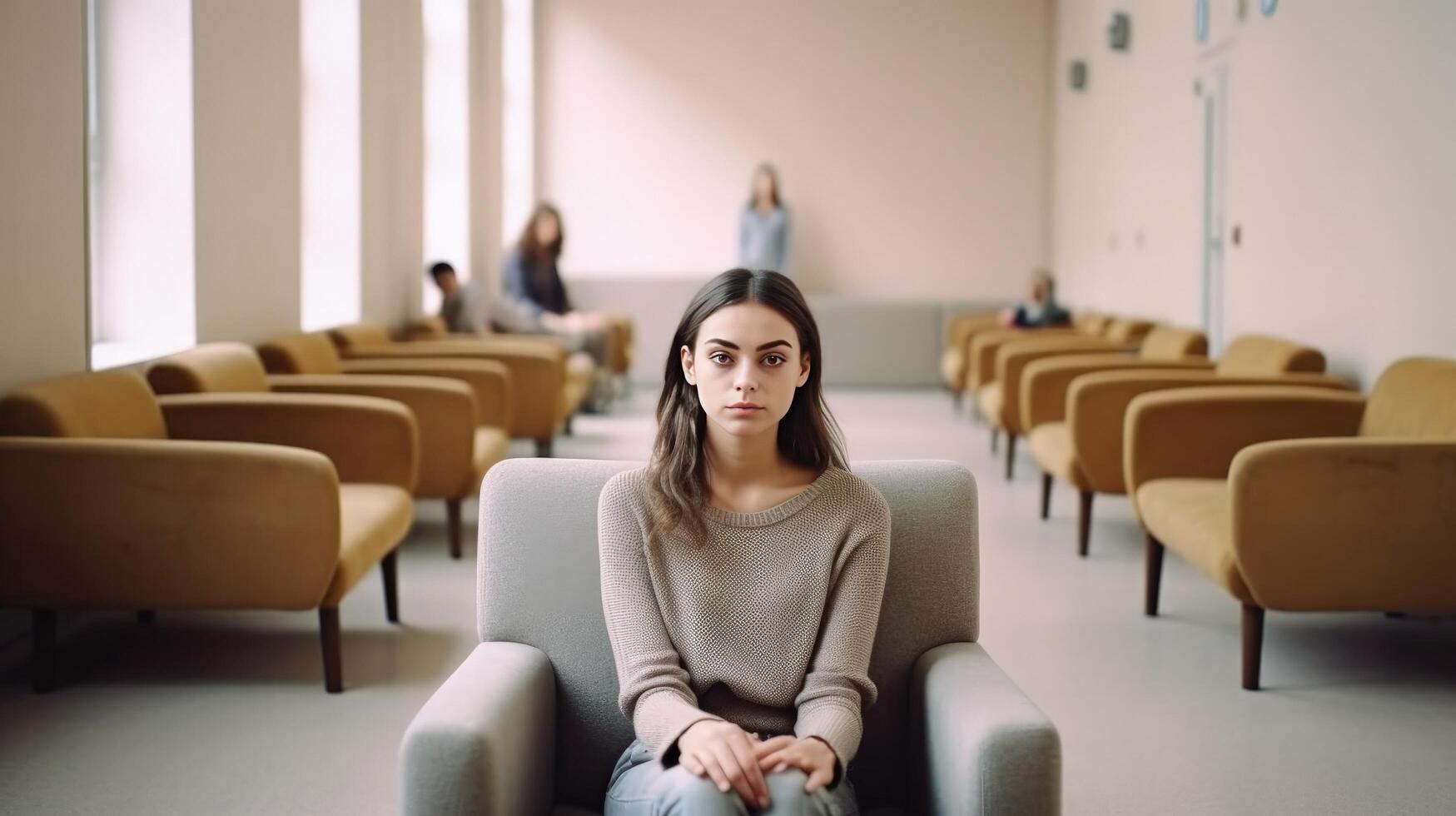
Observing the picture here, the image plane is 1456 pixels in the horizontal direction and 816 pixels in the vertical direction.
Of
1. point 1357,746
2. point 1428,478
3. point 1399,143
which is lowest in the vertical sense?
point 1357,746

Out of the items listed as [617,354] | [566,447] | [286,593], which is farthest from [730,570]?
[617,354]

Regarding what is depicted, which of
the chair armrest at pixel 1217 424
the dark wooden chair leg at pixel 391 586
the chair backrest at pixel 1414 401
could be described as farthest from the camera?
the chair armrest at pixel 1217 424

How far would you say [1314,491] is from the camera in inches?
152

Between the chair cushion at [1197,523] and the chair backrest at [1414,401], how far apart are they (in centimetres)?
50

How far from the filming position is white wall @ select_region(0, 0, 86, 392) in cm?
411

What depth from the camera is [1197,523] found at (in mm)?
4301

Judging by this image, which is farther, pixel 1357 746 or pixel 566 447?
pixel 566 447

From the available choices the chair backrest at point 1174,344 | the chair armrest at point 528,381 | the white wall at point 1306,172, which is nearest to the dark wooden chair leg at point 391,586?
the chair armrest at point 528,381

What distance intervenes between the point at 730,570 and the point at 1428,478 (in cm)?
241

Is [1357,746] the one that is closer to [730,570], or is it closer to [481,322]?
[730,570]

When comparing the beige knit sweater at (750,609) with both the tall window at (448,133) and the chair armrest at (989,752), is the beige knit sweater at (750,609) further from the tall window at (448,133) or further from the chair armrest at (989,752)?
the tall window at (448,133)

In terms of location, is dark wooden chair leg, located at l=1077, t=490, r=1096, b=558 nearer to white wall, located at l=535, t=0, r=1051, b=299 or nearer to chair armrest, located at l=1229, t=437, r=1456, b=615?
chair armrest, located at l=1229, t=437, r=1456, b=615

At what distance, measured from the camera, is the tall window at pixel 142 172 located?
5.43m

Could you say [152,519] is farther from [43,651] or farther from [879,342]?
[879,342]
